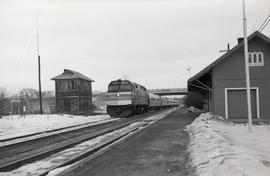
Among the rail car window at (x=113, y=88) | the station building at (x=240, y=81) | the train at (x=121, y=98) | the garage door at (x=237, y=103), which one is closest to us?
the station building at (x=240, y=81)

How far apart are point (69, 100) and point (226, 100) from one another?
3743cm

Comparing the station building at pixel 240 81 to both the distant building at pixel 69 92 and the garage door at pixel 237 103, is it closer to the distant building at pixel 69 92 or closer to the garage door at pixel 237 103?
the garage door at pixel 237 103

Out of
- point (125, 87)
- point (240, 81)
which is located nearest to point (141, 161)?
point (240, 81)

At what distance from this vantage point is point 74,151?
439 inches

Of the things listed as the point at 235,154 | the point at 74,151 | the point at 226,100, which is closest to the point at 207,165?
the point at 235,154

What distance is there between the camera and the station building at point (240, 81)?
75.8 ft

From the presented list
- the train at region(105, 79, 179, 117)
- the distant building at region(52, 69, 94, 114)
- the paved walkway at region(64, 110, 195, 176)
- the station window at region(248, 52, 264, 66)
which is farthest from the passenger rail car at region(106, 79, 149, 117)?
the distant building at region(52, 69, 94, 114)

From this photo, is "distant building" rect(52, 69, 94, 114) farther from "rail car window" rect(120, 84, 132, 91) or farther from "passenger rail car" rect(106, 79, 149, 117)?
"rail car window" rect(120, 84, 132, 91)

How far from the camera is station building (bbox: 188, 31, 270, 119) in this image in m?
23.1

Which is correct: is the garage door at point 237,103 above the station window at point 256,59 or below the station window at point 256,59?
below

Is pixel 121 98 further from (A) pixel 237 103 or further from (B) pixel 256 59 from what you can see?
(B) pixel 256 59

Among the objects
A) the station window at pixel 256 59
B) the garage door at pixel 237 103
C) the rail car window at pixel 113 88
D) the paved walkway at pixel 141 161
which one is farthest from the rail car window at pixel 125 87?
the paved walkway at pixel 141 161

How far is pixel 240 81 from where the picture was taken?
23.6 metres

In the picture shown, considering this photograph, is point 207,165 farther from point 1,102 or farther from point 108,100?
point 1,102
